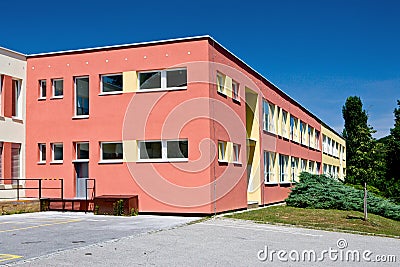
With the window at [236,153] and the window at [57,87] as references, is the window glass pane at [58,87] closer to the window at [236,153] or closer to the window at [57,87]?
the window at [57,87]

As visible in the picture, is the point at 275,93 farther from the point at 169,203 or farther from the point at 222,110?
the point at 169,203

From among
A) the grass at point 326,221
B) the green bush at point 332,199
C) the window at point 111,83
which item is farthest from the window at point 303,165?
the window at point 111,83

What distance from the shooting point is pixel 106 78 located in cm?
2412

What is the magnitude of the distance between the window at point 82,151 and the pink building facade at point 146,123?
4cm

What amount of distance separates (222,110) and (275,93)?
11.8 metres

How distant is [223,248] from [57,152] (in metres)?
13.4

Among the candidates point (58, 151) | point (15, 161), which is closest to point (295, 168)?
point (58, 151)

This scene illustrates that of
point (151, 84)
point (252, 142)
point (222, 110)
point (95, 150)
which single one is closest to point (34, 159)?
point (95, 150)

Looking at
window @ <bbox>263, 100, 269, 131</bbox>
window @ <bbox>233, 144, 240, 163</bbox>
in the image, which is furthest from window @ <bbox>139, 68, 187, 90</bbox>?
window @ <bbox>263, 100, 269, 131</bbox>

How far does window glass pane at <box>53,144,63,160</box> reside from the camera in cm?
2469

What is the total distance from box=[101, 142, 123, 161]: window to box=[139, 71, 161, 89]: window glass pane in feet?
8.97

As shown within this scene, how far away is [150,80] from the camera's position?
912 inches

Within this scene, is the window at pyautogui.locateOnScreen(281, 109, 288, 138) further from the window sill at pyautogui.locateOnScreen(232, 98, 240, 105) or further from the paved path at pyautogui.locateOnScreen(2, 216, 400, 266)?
the paved path at pyautogui.locateOnScreen(2, 216, 400, 266)

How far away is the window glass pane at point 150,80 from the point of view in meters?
23.0
